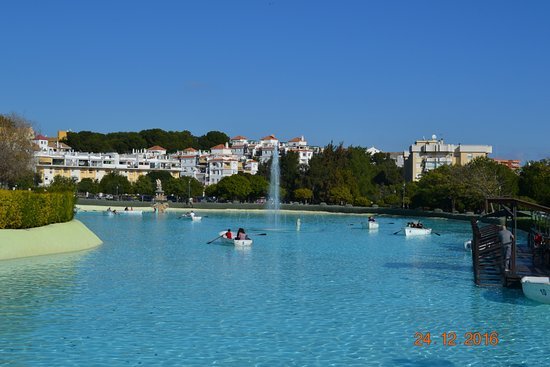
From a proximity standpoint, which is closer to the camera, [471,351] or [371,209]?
[471,351]

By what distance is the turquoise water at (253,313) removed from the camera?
13.5 m

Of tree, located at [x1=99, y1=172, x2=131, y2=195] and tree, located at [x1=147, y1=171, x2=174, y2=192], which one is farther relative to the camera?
tree, located at [x1=147, y1=171, x2=174, y2=192]

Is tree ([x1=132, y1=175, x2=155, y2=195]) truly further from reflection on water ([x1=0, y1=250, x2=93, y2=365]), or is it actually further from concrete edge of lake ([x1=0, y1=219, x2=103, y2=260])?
reflection on water ([x1=0, y1=250, x2=93, y2=365])

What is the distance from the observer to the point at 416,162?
133m

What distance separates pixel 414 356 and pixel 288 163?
10919 centimetres

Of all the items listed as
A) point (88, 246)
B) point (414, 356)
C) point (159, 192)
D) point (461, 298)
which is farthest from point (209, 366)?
point (159, 192)

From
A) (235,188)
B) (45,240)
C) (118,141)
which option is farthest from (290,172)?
(45,240)

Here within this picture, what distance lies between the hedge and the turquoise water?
2.93 meters

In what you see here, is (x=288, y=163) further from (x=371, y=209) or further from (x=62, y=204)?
(x=62, y=204)

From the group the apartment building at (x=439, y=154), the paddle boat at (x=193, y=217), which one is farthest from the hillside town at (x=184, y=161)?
the paddle boat at (x=193, y=217)

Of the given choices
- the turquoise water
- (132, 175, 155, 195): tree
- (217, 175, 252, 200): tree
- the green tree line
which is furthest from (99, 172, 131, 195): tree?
the turquoise water
